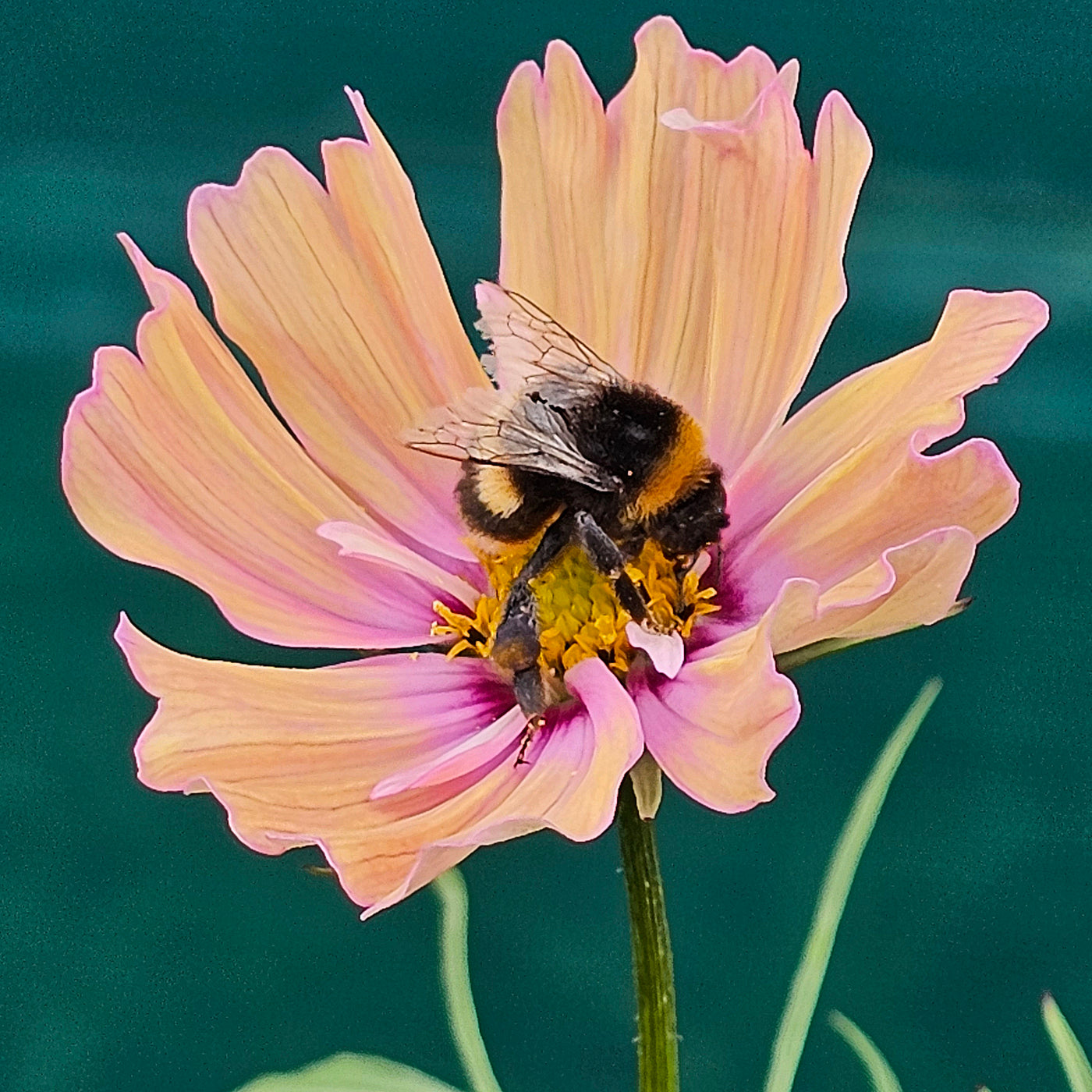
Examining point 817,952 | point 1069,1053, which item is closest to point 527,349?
point 817,952

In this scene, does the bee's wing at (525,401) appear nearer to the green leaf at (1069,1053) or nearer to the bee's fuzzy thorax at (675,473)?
the bee's fuzzy thorax at (675,473)

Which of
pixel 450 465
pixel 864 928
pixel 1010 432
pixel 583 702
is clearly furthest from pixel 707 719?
pixel 1010 432

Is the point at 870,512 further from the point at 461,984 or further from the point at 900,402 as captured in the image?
the point at 461,984

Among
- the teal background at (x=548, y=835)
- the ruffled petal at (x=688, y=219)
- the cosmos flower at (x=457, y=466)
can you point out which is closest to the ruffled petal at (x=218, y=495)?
the cosmos flower at (x=457, y=466)

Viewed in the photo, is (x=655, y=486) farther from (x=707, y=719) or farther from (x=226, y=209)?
(x=226, y=209)

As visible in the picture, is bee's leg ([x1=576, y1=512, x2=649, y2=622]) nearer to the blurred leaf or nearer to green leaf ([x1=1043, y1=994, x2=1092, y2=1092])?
the blurred leaf
